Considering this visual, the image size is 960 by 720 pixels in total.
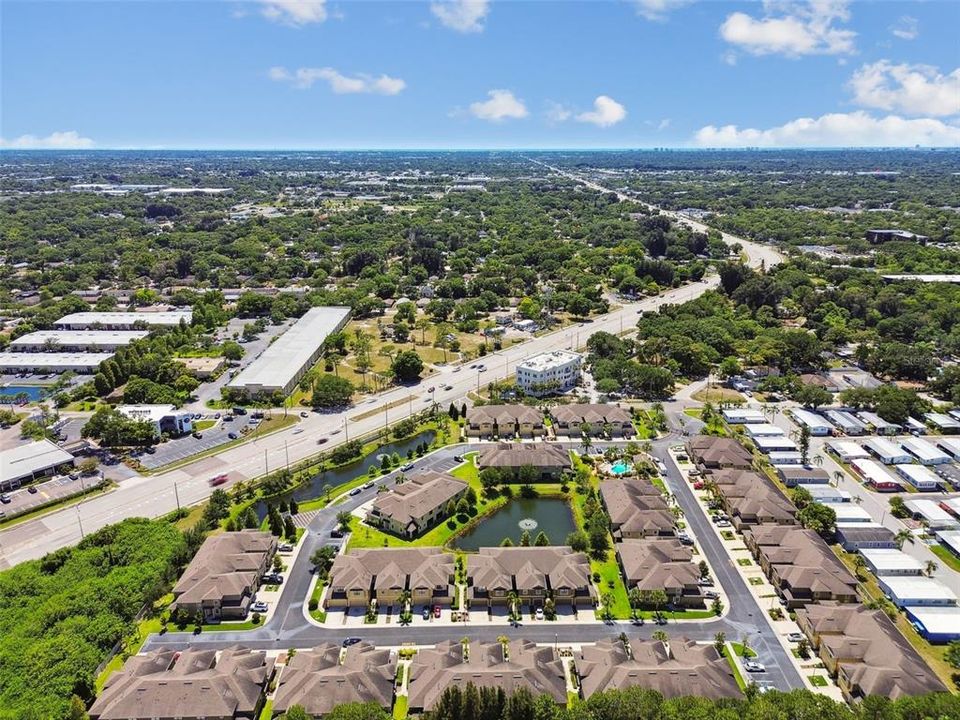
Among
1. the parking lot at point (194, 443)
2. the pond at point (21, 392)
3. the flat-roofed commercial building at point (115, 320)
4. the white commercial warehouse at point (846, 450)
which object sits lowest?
the parking lot at point (194, 443)

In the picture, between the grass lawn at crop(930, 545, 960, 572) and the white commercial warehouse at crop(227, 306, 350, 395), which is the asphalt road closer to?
the grass lawn at crop(930, 545, 960, 572)

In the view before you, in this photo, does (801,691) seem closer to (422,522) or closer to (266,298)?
(422,522)

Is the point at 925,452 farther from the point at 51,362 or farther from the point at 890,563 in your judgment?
the point at 51,362

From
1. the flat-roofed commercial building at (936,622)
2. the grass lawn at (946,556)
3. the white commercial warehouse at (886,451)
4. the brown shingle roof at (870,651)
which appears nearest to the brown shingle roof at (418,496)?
the brown shingle roof at (870,651)

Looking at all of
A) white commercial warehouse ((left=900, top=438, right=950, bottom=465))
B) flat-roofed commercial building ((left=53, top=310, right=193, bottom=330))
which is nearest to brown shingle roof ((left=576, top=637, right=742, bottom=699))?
white commercial warehouse ((left=900, top=438, right=950, bottom=465))

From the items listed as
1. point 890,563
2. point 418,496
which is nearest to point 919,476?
point 890,563

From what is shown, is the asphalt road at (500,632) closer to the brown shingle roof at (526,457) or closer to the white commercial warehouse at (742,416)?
the brown shingle roof at (526,457)
